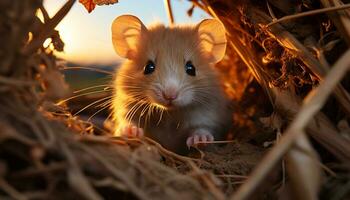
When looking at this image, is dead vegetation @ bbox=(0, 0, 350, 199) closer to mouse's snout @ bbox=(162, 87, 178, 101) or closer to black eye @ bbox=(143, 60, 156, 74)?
mouse's snout @ bbox=(162, 87, 178, 101)

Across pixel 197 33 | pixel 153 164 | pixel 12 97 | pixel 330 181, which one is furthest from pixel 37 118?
pixel 197 33

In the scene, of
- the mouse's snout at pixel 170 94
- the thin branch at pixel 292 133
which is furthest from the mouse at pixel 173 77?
the thin branch at pixel 292 133

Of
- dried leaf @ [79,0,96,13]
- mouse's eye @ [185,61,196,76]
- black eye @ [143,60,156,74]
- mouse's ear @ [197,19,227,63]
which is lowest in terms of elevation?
mouse's eye @ [185,61,196,76]

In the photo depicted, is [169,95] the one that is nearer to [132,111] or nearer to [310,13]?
[132,111]

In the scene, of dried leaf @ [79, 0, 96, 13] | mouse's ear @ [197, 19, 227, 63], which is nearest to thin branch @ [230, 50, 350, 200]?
dried leaf @ [79, 0, 96, 13]

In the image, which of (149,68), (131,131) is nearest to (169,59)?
(149,68)

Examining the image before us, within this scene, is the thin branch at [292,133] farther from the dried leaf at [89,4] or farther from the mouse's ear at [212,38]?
the mouse's ear at [212,38]
